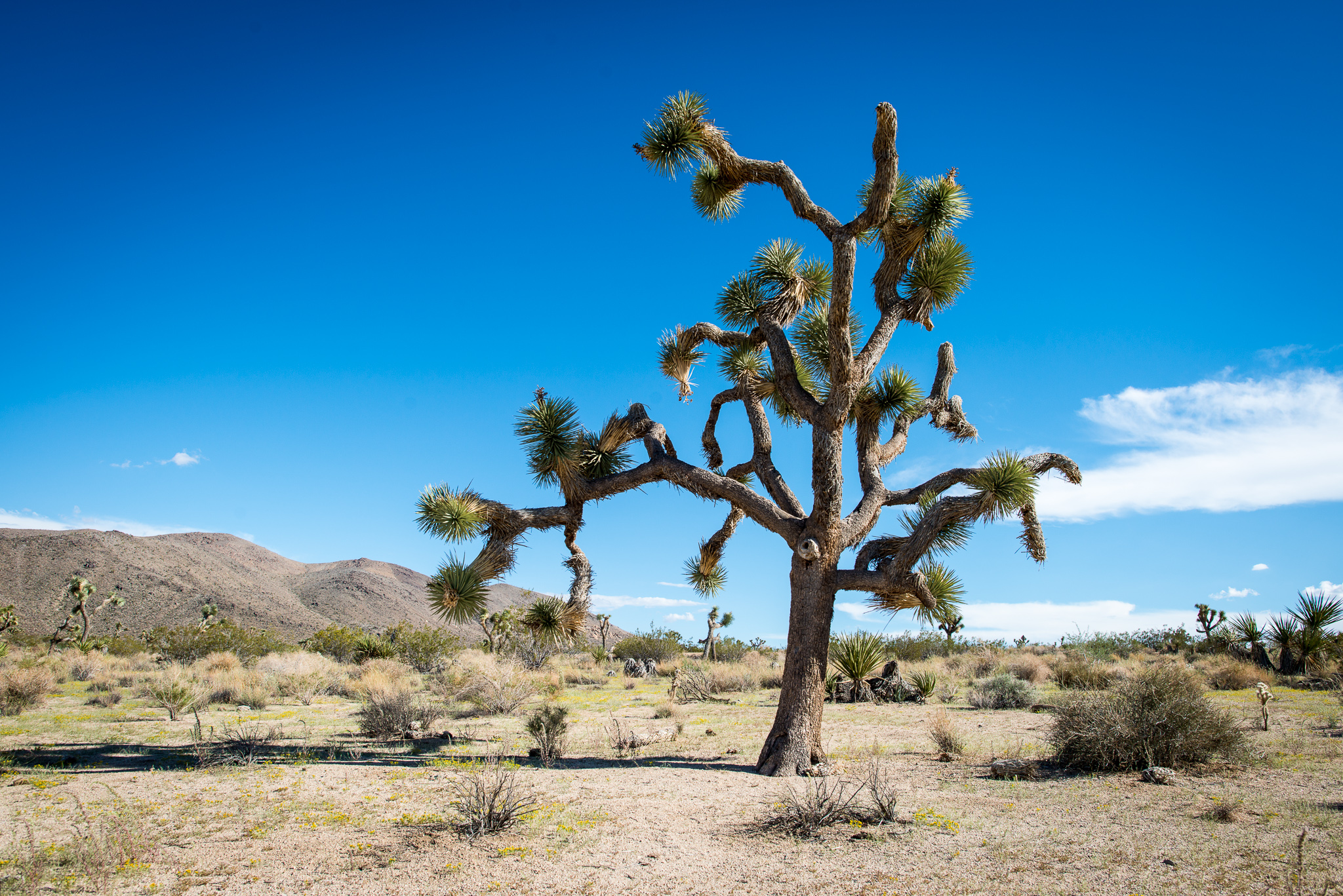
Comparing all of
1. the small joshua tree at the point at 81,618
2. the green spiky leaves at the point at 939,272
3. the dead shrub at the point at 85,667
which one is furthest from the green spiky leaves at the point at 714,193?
the small joshua tree at the point at 81,618

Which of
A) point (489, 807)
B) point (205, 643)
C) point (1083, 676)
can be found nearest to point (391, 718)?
point (489, 807)

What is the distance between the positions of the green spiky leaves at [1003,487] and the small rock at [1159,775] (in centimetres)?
319

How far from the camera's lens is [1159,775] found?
7355 millimetres

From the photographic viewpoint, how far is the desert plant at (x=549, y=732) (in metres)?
9.51

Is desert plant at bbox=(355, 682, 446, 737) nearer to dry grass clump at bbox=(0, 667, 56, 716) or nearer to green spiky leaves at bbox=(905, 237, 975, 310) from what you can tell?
dry grass clump at bbox=(0, 667, 56, 716)

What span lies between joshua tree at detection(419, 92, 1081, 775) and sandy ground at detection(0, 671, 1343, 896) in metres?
2.07

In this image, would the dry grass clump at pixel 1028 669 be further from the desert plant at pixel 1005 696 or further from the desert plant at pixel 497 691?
the desert plant at pixel 497 691

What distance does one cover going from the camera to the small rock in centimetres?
733

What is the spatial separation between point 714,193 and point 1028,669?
16547mm

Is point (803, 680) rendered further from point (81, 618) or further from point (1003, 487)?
point (81, 618)

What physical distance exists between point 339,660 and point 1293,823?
3171cm

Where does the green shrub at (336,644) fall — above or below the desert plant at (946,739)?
below

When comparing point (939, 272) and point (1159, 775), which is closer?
point (1159, 775)

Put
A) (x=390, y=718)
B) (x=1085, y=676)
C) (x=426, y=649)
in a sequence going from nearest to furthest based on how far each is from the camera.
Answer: (x=390, y=718)
(x=1085, y=676)
(x=426, y=649)
